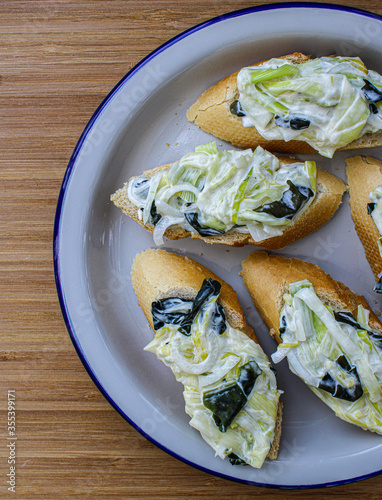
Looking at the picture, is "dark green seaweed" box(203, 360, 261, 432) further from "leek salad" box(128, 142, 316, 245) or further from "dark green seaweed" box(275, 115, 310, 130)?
"dark green seaweed" box(275, 115, 310, 130)

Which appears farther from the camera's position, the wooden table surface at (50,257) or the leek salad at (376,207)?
the wooden table surface at (50,257)

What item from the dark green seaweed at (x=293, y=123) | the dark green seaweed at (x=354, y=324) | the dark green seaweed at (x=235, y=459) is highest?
the dark green seaweed at (x=293, y=123)

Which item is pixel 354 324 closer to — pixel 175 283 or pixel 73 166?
pixel 175 283

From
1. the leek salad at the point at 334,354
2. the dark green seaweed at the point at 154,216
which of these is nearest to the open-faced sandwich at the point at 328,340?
the leek salad at the point at 334,354

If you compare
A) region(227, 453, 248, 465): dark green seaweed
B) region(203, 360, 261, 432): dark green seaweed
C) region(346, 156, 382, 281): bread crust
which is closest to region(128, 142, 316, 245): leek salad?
region(346, 156, 382, 281): bread crust

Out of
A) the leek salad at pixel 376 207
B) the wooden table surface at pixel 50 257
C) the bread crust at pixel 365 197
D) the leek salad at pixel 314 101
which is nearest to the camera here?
the leek salad at pixel 314 101

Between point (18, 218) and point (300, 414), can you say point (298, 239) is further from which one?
point (18, 218)

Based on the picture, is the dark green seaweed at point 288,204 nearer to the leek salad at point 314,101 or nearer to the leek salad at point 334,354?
the leek salad at point 314,101

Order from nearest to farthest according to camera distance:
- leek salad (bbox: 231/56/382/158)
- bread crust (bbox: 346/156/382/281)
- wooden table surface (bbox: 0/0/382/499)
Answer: leek salad (bbox: 231/56/382/158) → bread crust (bbox: 346/156/382/281) → wooden table surface (bbox: 0/0/382/499)
